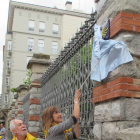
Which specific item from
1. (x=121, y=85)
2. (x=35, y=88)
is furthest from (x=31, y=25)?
(x=121, y=85)

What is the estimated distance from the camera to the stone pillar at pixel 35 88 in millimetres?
9312

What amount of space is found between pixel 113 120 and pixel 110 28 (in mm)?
1297

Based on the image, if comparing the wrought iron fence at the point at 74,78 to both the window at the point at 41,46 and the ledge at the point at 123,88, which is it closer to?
the ledge at the point at 123,88

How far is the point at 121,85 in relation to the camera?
123 inches

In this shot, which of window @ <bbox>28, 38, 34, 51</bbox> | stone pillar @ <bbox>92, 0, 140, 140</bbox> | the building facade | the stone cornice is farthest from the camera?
window @ <bbox>28, 38, 34, 51</bbox>

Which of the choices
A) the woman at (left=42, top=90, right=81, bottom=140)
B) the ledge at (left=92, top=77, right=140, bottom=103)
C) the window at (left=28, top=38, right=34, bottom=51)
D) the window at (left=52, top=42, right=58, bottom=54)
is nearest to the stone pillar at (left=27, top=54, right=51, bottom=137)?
the woman at (left=42, top=90, right=81, bottom=140)

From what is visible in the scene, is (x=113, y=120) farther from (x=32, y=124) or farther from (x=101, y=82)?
(x=32, y=124)

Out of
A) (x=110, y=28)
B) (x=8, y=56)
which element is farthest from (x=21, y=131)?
(x=8, y=56)

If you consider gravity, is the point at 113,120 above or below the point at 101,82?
below

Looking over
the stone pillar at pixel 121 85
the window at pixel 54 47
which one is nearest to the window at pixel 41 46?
the window at pixel 54 47

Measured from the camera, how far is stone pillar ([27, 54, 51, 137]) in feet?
30.6

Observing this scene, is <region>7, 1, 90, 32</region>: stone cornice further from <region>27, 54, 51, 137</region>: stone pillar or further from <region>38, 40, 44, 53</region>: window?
<region>27, 54, 51, 137</region>: stone pillar

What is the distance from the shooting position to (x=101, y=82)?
3.69 m

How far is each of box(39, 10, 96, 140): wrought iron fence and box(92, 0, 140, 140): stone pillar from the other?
86 cm
